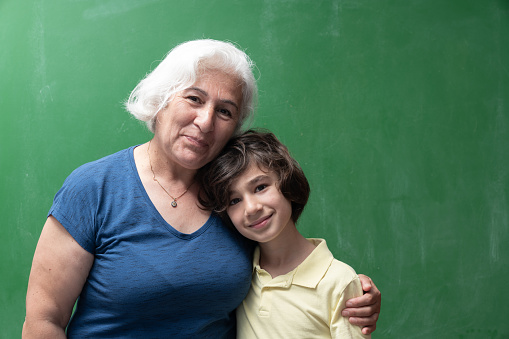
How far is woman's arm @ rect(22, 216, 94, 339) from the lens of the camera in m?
1.25

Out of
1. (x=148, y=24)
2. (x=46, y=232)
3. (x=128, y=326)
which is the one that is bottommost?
(x=128, y=326)

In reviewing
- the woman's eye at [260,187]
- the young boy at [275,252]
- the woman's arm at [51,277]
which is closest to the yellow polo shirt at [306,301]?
the young boy at [275,252]

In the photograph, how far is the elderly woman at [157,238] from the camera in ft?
4.13

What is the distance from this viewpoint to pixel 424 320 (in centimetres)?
255

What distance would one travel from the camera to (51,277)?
4.10ft

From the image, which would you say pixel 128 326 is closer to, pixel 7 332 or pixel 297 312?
pixel 297 312

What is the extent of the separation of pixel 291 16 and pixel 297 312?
5.22ft

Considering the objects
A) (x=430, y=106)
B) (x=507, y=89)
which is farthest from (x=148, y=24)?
(x=507, y=89)

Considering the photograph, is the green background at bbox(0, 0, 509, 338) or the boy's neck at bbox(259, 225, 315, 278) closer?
the boy's neck at bbox(259, 225, 315, 278)

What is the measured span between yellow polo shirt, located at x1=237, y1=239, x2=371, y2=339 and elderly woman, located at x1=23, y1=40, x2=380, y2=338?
5 cm

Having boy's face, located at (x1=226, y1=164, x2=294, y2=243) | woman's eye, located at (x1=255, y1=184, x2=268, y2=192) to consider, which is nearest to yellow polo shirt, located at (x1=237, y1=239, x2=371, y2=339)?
boy's face, located at (x1=226, y1=164, x2=294, y2=243)

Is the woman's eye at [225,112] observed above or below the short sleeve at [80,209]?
above

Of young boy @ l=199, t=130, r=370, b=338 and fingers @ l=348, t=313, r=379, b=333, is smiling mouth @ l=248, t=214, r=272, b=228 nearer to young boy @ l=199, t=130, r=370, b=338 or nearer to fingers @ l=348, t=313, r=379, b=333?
young boy @ l=199, t=130, r=370, b=338

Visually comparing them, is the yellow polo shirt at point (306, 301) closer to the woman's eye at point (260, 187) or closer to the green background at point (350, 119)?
the woman's eye at point (260, 187)
